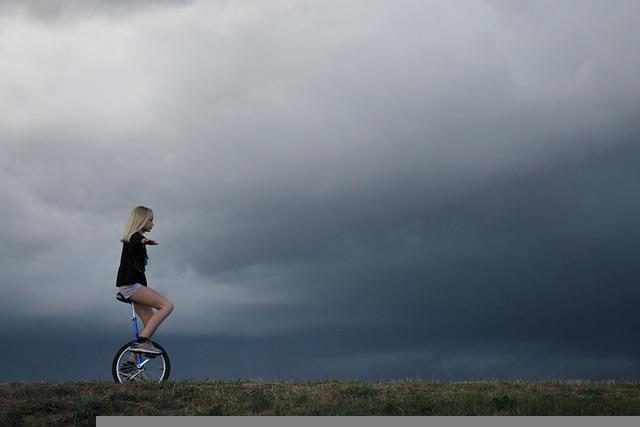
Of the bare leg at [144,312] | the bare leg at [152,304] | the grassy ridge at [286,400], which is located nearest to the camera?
the grassy ridge at [286,400]

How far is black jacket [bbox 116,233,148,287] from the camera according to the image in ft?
52.9

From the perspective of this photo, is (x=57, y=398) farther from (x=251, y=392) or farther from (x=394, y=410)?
(x=394, y=410)

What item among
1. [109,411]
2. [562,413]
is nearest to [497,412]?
[562,413]

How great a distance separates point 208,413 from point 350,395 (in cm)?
286

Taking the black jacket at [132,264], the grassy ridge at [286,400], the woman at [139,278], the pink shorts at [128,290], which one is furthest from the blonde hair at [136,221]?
the grassy ridge at [286,400]

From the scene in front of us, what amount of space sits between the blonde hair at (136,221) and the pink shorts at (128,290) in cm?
95

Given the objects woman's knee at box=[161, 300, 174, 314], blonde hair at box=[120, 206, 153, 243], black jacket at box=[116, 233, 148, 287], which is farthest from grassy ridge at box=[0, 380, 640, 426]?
blonde hair at box=[120, 206, 153, 243]

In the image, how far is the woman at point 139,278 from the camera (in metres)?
16.2

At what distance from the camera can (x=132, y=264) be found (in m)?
16.2

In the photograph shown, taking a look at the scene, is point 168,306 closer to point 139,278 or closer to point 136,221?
point 139,278

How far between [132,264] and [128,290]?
1.81ft

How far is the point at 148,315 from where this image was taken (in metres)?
16.5

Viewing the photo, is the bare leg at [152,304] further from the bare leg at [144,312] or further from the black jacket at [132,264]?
the black jacket at [132,264]

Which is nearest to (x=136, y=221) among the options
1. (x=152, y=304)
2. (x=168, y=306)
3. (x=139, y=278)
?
(x=139, y=278)
